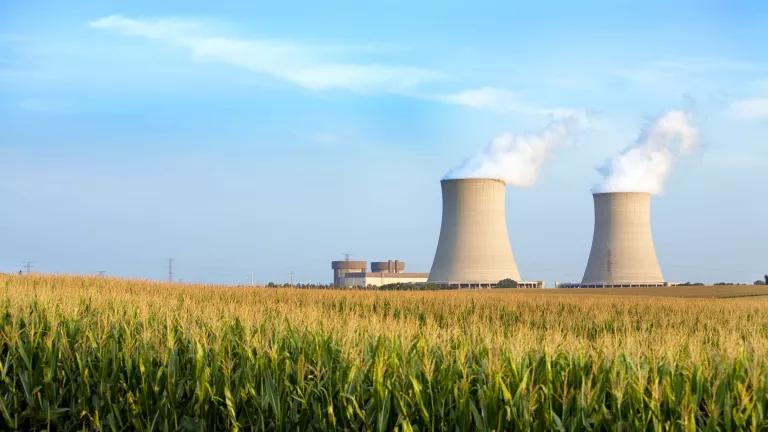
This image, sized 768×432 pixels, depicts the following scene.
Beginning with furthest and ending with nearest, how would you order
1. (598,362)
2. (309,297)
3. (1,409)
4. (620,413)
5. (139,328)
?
(309,297)
(139,328)
(1,409)
(598,362)
(620,413)

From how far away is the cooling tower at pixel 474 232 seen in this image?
31742 mm

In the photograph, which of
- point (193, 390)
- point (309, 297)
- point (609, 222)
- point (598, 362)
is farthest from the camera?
point (609, 222)

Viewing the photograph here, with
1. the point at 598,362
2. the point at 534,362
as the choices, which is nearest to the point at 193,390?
the point at 534,362

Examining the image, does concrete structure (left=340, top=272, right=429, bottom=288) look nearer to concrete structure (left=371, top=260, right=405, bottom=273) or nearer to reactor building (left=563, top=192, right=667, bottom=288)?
concrete structure (left=371, top=260, right=405, bottom=273)

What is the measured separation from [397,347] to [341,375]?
A: 0.43 m

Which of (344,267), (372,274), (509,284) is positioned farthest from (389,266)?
(509,284)

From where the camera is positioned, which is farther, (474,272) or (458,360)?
(474,272)

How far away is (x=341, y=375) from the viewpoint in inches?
189

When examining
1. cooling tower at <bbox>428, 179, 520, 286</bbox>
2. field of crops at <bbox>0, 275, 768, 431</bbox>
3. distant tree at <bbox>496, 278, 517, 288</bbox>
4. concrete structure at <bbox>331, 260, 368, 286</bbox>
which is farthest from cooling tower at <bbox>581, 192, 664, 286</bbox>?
concrete structure at <bbox>331, 260, 368, 286</bbox>

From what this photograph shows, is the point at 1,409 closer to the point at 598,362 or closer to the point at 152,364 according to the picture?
the point at 152,364

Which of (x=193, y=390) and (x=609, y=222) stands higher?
(x=609, y=222)

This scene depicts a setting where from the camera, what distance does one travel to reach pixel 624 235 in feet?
119

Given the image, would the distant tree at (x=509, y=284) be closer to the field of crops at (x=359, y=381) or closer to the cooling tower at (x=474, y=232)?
the cooling tower at (x=474, y=232)

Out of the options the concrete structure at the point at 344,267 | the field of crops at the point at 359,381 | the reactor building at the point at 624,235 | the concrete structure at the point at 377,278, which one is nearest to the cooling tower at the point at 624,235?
the reactor building at the point at 624,235
